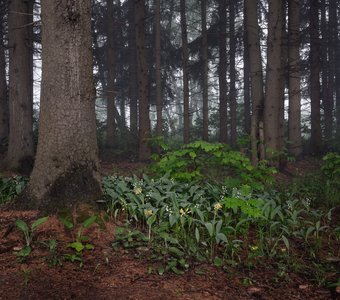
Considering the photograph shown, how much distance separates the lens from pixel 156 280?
3.21 m

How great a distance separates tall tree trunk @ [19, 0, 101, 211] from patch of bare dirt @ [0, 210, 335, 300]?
1.79 ft

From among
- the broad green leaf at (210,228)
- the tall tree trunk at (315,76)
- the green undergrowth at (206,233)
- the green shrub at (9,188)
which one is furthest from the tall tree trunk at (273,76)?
the green shrub at (9,188)

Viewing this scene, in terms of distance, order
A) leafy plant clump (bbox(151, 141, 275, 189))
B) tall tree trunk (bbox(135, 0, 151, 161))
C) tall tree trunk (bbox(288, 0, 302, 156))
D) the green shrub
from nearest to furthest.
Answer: the green shrub < leafy plant clump (bbox(151, 141, 275, 189)) < tall tree trunk (bbox(135, 0, 151, 161)) < tall tree trunk (bbox(288, 0, 302, 156))

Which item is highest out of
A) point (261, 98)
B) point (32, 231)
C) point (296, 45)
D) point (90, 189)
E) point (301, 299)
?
point (296, 45)

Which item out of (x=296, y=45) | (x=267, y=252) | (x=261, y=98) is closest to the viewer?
(x=267, y=252)

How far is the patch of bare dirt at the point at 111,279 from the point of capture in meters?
2.93

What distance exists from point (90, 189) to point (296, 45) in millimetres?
11999

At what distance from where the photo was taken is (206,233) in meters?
4.28

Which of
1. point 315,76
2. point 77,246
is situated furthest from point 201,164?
point 315,76

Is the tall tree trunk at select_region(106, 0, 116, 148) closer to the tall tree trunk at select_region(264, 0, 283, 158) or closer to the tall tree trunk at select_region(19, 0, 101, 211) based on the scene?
the tall tree trunk at select_region(264, 0, 283, 158)

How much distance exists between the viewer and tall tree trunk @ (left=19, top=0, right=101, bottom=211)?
4.12 m

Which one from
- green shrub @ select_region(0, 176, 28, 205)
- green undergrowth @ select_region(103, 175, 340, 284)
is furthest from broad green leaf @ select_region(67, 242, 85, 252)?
green shrub @ select_region(0, 176, 28, 205)

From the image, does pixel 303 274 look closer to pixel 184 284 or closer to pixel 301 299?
pixel 301 299

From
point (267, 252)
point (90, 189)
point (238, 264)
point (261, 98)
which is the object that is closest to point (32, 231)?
point (90, 189)
